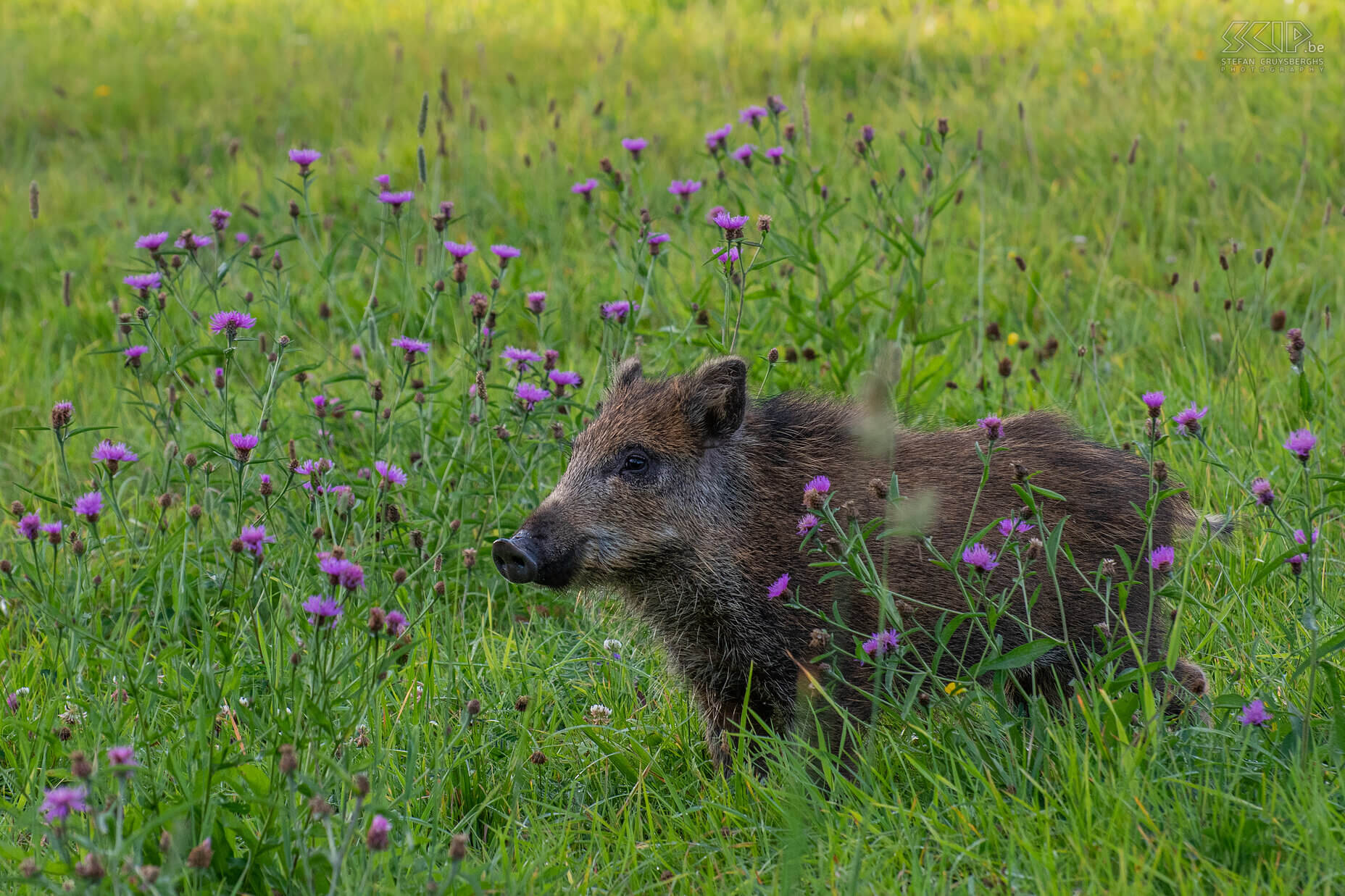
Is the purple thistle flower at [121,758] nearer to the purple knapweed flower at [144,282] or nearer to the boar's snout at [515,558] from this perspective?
the boar's snout at [515,558]

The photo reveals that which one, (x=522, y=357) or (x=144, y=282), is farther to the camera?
(x=522, y=357)

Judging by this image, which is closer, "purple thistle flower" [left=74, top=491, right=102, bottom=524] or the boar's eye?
"purple thistle flower" [left=74, top=491, right=102, bottom=524]

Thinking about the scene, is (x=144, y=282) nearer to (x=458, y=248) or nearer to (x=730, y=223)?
(x=458, y=248)

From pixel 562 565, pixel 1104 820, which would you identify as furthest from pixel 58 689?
pixel 1104 820

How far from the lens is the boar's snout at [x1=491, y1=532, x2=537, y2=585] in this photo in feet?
10.5

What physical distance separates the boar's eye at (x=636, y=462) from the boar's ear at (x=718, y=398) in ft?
0.56

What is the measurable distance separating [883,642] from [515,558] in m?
1.00

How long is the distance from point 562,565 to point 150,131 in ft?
24.8

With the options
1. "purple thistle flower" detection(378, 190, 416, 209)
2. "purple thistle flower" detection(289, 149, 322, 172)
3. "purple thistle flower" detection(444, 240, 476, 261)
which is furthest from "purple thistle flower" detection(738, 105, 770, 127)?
"purple thistle flower" detection(289, 149, 322, 172)

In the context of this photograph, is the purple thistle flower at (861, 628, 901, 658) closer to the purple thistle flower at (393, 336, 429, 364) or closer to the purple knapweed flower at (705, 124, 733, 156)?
the purple thistle flower at (393, 336, 429, 364)

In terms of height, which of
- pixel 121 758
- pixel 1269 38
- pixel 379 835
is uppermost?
pixel 1269 38

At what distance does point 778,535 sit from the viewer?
3.44 metres

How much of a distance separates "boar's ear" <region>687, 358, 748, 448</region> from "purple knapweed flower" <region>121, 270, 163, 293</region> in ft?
5.21

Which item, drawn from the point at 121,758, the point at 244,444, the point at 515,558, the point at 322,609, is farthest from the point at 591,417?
the point at 121,758
